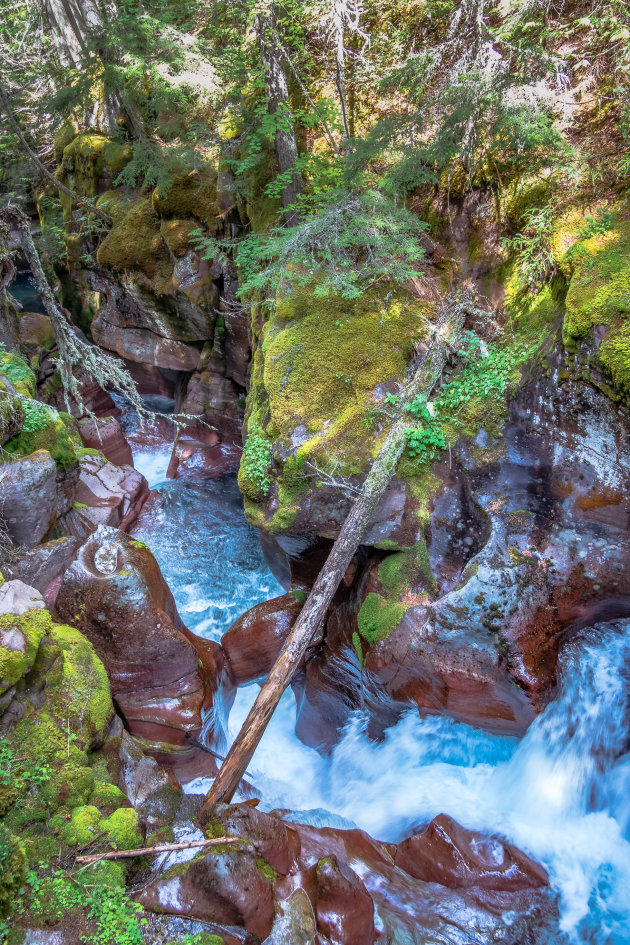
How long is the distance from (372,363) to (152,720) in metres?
5.52

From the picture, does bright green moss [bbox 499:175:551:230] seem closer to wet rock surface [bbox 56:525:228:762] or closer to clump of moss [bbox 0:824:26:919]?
wet rock surface [bbox 56:525:228:762]

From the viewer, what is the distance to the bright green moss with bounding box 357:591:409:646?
5.39 meters

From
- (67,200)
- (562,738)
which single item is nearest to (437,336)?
(562,738)

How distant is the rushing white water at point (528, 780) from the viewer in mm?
4484

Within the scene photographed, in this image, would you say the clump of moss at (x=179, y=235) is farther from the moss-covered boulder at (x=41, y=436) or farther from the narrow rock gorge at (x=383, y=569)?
the moss-covered boulder at (x=41, y=436)

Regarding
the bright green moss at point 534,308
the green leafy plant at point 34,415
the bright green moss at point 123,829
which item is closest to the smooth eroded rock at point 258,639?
the bright green moss at point 123,829

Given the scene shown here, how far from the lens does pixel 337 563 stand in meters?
5.42

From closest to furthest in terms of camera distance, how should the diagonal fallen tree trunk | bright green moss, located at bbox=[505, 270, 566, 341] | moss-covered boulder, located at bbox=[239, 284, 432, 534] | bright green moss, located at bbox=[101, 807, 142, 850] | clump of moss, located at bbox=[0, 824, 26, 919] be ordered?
clump of moss, located at bbox=[0, 824, 26, 919], bright green moss, located at bbox=[101, 807, 142, 850], the diagonal fallen tree trunk, bright green moss, located at bbox=[505, 270, 566, 341], moss-covered boulder, located at bbox=[239, 284, 432, 534]

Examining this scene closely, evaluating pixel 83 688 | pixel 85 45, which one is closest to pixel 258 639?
pixel 83 688

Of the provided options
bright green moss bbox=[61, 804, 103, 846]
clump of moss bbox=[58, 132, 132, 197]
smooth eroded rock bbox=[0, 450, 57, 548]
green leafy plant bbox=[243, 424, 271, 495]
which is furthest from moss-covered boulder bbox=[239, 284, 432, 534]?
clump of moss bbox=[58, 132, 132, 197]

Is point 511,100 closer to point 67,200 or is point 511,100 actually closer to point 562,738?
point 562,738

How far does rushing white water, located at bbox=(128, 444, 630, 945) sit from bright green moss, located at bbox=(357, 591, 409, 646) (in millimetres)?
1218

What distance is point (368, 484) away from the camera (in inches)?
222

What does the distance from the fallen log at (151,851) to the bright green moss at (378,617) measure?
2.53 metres
